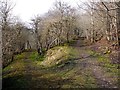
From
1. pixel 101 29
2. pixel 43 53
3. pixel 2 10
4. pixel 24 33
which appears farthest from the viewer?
pixel 24 33

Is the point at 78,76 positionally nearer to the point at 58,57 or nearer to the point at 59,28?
the point at 58,57

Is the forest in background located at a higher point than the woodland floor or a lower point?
higher

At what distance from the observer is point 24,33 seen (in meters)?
31.7

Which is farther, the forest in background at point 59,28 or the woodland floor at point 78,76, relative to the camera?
the forest in background at point 59,28

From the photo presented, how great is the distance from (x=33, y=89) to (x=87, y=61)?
191 inches

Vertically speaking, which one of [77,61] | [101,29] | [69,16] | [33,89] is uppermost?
[69,16]

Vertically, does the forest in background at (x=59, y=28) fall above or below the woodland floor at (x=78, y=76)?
above

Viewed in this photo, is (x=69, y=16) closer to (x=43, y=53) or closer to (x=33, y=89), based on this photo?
(x=43, y=53)

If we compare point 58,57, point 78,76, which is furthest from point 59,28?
point 78,76

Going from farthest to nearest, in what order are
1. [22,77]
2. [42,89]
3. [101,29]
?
1. [101,29]
2. [22,77]
3. [42,89]

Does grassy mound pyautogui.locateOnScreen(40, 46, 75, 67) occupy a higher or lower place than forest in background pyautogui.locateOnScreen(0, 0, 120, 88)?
lower

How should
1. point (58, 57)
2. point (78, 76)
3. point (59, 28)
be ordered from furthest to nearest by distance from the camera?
point (59, 28)
point (58, 57)
point (78, 76)

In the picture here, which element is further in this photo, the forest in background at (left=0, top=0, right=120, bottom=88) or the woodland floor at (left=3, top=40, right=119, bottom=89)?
the forest in background at (left=0, top=0, right=120, bottom=88)

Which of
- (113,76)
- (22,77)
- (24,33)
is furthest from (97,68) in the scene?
(24,33)
